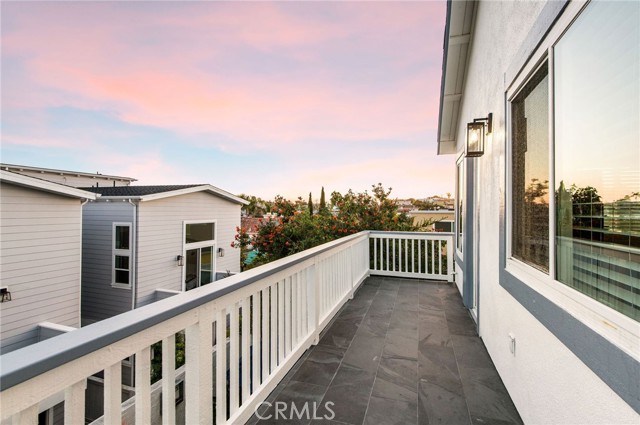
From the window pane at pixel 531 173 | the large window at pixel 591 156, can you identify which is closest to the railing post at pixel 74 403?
the large window at pixel 591 156

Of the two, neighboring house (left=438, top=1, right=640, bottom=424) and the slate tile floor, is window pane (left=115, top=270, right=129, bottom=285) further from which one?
neighboring house (left=438, top=1, right=640, bottom=424)

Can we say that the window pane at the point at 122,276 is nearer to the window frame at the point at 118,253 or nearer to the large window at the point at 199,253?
→ the window frame at the point at 118,253

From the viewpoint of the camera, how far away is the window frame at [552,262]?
1030 mm

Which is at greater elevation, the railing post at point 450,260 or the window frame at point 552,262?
the window frame at point 552,262

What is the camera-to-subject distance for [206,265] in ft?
30.9

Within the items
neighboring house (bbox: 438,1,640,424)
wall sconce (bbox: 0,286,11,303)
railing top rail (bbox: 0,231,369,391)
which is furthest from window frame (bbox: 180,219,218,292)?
neighboring house (bbox: 438,1,640,424)

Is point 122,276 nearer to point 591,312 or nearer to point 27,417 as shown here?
point 27,417

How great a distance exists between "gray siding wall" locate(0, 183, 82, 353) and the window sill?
26.0 ft

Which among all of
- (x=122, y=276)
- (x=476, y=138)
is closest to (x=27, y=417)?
(x=476, y=138)

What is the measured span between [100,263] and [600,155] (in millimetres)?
9897

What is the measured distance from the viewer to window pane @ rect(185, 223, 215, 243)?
29.0ft

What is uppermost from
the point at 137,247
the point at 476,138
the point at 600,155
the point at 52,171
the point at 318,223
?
the point at 52,171

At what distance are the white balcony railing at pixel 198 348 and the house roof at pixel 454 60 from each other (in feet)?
10.6

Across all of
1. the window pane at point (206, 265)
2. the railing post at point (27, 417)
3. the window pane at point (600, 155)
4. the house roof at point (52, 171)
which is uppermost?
the house roof at point (52, 171)
